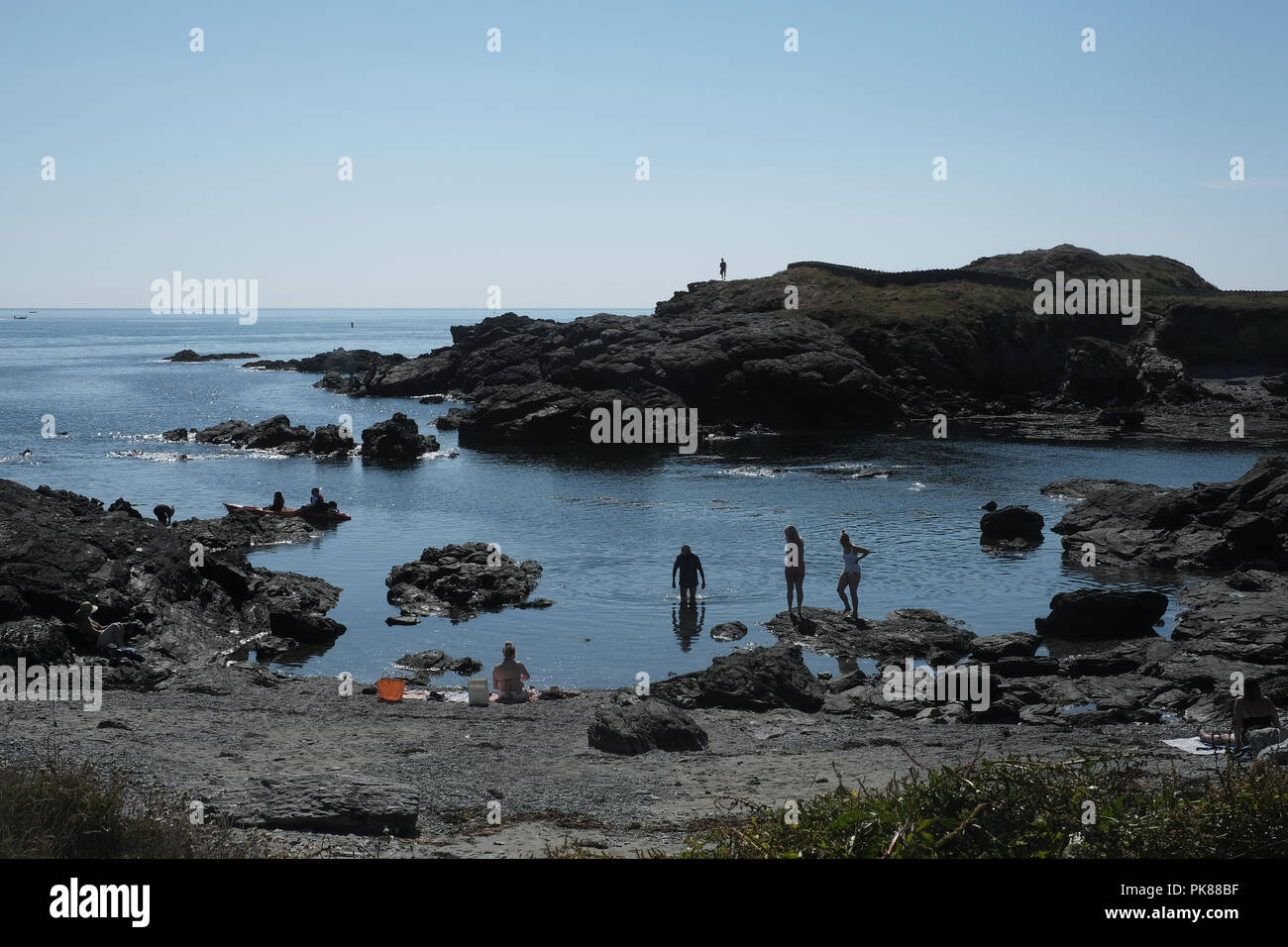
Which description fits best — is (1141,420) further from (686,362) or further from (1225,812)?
(1225,812)

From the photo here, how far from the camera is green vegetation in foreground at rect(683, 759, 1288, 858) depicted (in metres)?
7.74

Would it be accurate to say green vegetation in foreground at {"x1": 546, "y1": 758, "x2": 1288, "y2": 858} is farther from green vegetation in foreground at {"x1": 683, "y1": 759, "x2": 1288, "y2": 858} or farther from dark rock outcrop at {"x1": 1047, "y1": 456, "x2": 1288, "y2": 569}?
dark rock outcrop at {"x1": 1047, "y1": 456, "x2": 1288, "y2": 569}

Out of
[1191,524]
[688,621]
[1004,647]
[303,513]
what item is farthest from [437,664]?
[1191,524]

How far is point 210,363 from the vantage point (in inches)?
6909

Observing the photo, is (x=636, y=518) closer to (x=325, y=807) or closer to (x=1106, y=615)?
(x=1106, y=615)

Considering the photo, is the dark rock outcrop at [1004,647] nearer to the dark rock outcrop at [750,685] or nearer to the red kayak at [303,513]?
the dark rock outcrop at [750,685]

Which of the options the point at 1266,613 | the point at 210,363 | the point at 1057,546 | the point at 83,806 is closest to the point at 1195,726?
the point at 1266,613

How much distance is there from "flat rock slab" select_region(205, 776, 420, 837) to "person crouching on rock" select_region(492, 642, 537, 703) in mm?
8952

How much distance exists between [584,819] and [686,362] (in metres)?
71.2

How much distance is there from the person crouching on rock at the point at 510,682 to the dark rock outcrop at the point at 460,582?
878 centimetres

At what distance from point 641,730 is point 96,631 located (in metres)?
14.1

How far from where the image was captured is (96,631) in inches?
987
